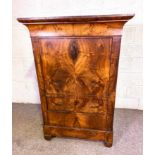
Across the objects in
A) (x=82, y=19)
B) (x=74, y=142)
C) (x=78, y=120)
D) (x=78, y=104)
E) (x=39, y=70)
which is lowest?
(x=74, y=142)

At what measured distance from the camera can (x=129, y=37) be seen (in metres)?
1.89

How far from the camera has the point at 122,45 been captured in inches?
75.7

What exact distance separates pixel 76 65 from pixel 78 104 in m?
0.30

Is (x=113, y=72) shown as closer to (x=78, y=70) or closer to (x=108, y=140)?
(x=78, y=70)

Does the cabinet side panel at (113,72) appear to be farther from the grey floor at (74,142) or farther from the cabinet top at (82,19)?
the grey floor at (74,142)

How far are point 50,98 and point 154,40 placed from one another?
90 centimetres

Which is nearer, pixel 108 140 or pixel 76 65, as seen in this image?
pixel 76 65

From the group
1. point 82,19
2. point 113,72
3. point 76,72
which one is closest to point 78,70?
point 76,72

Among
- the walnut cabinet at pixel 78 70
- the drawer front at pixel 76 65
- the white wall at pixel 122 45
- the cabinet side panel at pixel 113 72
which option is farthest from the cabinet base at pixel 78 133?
the white wall at pixel 122 45

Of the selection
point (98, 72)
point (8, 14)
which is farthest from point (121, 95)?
point (8, 14)

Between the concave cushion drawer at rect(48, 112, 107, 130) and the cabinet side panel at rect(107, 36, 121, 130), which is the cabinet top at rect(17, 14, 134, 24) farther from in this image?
the concave cushion drawer at rect(48, 112, 107, 130)

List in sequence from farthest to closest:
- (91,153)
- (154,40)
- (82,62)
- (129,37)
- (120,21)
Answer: (129,37) < (91,153) < (82,62) < (120,21) < (154,40)

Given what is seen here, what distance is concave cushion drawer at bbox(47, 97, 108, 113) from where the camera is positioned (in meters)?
1.33

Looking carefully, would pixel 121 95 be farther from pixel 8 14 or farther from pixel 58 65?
pixel 8 14
